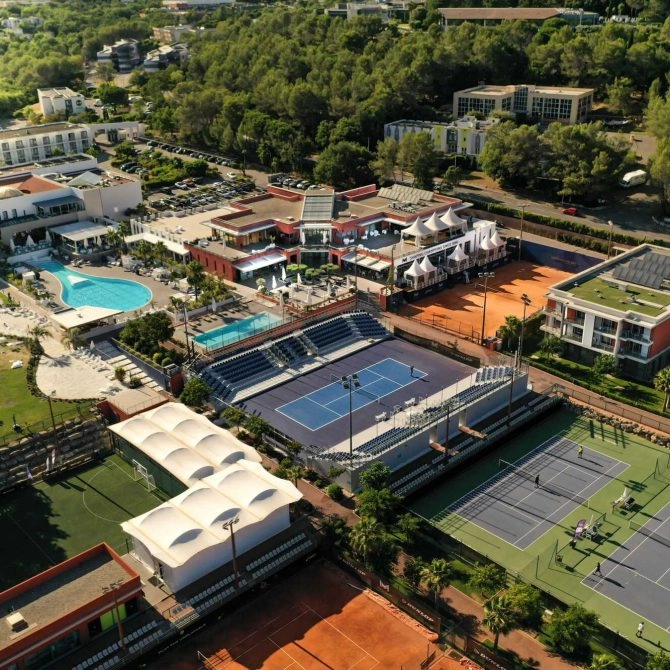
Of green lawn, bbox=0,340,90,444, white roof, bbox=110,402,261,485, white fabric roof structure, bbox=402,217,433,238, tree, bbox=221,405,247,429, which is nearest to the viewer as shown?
white roof, bbox=110,402,261,485

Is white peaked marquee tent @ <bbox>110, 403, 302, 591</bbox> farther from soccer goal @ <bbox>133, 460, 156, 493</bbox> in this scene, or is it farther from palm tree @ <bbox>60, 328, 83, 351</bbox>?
palm tree @ <bbox>60, 328, 83, 351</bbox>

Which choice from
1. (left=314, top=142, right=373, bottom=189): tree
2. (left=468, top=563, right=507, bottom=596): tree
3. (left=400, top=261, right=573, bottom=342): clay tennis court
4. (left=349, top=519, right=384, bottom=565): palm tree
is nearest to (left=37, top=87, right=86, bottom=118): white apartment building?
(left=314, top=142, right=373, bottom=189): tree

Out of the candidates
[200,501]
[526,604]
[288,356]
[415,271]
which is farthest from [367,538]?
[415,271]

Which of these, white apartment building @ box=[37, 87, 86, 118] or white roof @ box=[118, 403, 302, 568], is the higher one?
white apartment building @ box=[37, 87, 86, 118]

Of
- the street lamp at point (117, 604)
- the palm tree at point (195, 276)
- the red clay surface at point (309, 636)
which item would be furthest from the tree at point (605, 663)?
the palm tree at point (195, 276)

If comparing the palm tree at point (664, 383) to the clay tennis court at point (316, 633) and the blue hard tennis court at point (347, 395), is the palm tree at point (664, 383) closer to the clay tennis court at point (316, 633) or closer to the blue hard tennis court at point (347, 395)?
the blue hard tennis court at point (347, 395)

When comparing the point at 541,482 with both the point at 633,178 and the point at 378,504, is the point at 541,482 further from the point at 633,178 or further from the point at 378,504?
the point at 633,178
